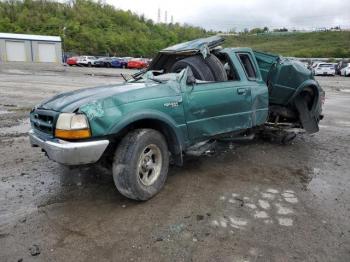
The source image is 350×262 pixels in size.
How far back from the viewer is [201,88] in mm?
4914

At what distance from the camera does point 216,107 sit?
509cm

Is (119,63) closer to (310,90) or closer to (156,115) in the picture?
(310,90)

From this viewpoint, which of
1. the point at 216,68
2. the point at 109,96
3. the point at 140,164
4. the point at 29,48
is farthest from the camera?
the point at 29,48

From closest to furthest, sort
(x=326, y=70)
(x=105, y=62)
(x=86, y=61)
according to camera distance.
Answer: (x=326, y=70), (x=86, y=61), (x=105, y=62)

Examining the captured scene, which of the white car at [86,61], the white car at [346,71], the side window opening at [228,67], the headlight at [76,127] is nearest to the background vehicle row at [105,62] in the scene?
the white car at [86,61]

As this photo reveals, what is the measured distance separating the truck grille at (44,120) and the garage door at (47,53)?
55.6m

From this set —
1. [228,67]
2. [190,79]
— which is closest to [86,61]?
[228,67]

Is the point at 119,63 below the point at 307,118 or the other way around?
the other way around

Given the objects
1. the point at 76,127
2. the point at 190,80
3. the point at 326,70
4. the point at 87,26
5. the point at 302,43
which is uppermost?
the point at 87,26

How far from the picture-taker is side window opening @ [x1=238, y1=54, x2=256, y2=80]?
592 cm

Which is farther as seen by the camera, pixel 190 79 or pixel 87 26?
pixel 87 26

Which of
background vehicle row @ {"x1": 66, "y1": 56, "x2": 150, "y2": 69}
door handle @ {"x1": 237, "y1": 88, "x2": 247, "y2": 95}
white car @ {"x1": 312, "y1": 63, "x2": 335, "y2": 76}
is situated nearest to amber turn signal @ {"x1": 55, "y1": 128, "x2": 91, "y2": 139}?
door handle @ {"x1": 237, "y1": 88, "x2": 247, "y2": 95}

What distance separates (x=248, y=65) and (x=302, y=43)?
91.8m

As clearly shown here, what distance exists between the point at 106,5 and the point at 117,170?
10375cm
